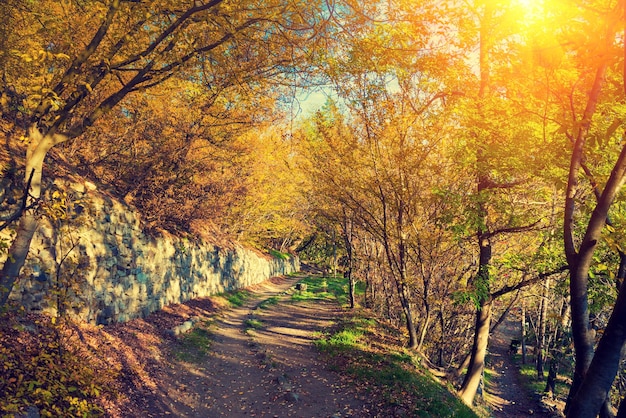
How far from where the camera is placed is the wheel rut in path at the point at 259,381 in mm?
8492

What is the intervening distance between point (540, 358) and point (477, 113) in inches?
809

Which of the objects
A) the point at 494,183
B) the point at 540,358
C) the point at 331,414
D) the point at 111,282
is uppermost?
the point at 494,183

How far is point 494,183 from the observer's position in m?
11.0

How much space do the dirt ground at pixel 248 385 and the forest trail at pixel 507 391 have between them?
363 inches

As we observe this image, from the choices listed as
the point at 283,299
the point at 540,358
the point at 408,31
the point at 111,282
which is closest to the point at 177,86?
the point at 408,31

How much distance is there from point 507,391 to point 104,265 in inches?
892

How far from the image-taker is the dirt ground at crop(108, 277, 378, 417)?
8.05m

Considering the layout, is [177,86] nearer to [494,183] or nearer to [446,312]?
[494,183]

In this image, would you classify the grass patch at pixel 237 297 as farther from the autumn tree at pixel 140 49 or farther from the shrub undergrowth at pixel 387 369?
the autumn tree at pixel 140 49

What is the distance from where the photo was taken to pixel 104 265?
428 inches

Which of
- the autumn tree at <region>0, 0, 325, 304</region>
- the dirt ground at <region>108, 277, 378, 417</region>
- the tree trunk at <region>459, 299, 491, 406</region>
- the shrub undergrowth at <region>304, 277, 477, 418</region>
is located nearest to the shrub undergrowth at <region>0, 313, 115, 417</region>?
the dirt ground at <region>108, 277, 378, 417</region>

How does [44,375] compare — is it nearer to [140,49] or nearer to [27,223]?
[27,223]

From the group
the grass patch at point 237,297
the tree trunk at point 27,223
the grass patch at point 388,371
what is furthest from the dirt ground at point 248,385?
the grass patch at point 237,297

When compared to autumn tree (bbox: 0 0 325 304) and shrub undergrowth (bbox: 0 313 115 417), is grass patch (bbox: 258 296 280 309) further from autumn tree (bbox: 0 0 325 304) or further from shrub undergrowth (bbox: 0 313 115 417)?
autumn tree (bbox: 0 0 325 304)
